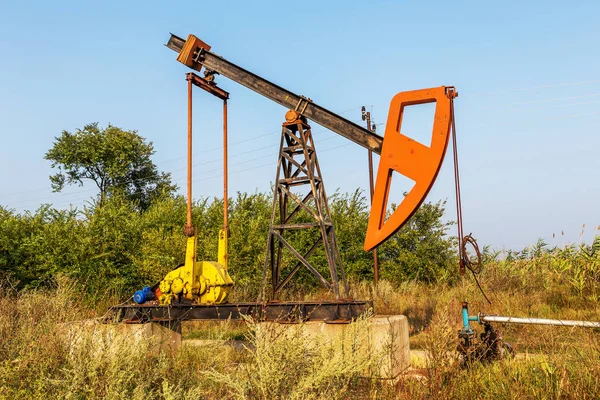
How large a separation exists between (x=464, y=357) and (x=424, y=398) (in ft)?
4.03

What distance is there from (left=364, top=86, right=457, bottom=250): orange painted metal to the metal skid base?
1.00m

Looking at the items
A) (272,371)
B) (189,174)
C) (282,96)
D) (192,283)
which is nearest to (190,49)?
(282,96)

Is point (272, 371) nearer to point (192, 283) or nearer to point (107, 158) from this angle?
point (192, 283)

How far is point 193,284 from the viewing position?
804 centimetres

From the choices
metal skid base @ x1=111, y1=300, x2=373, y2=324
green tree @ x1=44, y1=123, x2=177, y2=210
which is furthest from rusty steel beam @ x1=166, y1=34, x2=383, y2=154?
green tree @ x1=44, y1=123, x2=177, y2=210

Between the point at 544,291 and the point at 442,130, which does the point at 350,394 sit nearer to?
the point at 442,130

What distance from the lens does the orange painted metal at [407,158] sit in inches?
247

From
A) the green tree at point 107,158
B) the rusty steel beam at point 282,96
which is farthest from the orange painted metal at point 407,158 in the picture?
the green tree at point 107,158

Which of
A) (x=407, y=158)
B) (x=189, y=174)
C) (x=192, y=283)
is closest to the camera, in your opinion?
(x=407, y=158)

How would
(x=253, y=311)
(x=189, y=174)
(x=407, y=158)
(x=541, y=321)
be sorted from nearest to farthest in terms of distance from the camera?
(x=541, y=321), (x=407, y=158), (x=253, y=311), (x=189, y=174)

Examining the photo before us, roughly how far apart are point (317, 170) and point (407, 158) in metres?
2.09

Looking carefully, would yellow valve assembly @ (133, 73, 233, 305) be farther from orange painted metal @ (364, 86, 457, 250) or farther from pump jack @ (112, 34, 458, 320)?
orange painted metal @ (364, 86, 457, 250)

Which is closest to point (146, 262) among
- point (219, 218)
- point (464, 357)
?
point (219, 218)

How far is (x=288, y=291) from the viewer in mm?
15148
